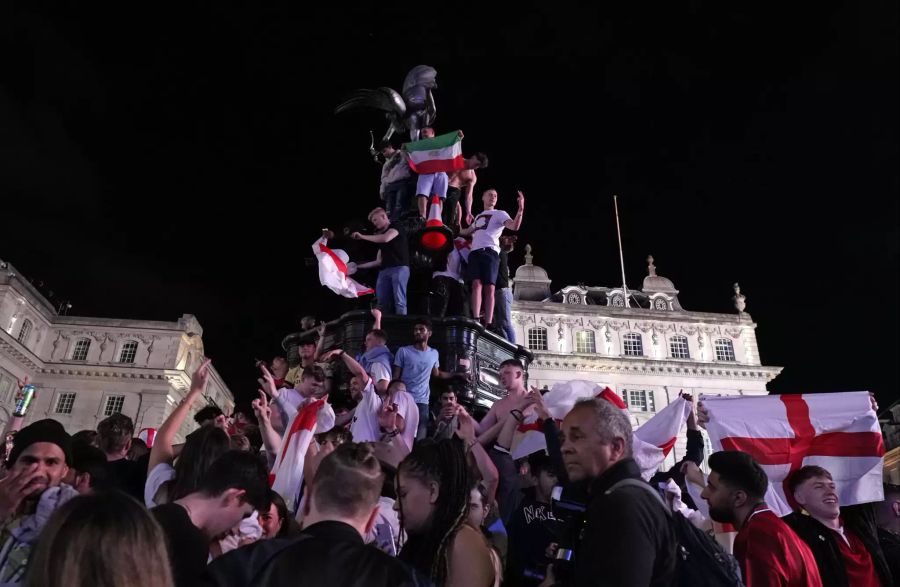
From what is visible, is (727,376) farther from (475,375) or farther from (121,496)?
(121,496)

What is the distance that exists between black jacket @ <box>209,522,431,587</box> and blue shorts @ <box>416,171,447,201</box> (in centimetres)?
1031

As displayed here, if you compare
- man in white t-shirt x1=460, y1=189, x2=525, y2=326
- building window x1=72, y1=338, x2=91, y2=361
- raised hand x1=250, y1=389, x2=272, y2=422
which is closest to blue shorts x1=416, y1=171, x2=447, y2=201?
man in white t-shirt x1=460, y1=189, x2=525, y2=326

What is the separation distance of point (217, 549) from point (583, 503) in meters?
2.16

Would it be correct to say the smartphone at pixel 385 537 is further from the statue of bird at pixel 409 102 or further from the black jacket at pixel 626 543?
the statue of bird at pixel 409 102

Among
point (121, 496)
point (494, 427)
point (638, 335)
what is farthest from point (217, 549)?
point (638, 335)

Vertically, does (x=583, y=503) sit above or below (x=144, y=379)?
below

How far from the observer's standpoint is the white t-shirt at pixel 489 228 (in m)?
10.8

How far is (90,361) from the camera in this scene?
56.5 metres

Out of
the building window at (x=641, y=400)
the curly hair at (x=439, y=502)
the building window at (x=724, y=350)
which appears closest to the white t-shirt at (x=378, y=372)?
the curly hair at (x=439, y=502)

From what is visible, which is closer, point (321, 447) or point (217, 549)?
point (217, 549)

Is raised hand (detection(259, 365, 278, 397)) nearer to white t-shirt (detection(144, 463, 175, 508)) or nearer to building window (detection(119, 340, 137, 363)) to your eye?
white t-shirt (detection(144, 463, 175, 508))

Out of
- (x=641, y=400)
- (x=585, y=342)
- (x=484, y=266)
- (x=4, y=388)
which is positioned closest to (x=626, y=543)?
(x=484, y=266)

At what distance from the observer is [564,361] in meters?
51.3

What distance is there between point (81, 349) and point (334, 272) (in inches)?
2298
